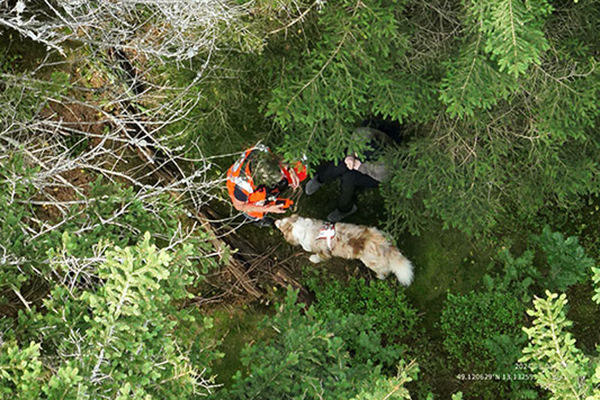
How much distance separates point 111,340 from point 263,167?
3.13 meters

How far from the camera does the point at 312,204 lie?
7234 mm

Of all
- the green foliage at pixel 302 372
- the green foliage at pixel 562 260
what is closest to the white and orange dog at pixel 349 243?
the green foliage at pixel 302 372

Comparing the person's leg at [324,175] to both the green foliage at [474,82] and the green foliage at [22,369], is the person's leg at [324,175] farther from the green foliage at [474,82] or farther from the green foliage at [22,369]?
the green foliage at [22,369]

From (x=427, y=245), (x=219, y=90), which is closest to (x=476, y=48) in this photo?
(x=219, y=90)

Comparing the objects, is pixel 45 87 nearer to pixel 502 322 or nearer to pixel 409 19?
pixel 409 19

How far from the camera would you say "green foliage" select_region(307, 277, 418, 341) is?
6863 millimetres

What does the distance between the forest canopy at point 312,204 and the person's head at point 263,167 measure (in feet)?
1.02

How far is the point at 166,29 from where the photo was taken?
538 cm

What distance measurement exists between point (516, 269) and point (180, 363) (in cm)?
511

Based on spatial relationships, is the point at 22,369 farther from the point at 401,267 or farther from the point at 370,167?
the point at 401,267

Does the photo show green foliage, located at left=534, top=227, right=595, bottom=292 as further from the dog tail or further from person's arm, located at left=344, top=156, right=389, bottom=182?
person's arm, located at left=344, top=156, right=389, bottom=182

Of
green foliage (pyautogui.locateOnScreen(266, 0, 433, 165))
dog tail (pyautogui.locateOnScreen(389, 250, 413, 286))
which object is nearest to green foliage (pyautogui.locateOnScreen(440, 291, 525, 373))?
dog tail (pyautogui.locateOnScreen(389, 250, 413, 286))

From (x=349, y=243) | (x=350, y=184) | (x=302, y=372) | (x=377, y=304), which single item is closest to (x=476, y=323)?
(x=377, y=304)

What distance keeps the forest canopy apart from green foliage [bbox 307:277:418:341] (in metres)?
0.03
